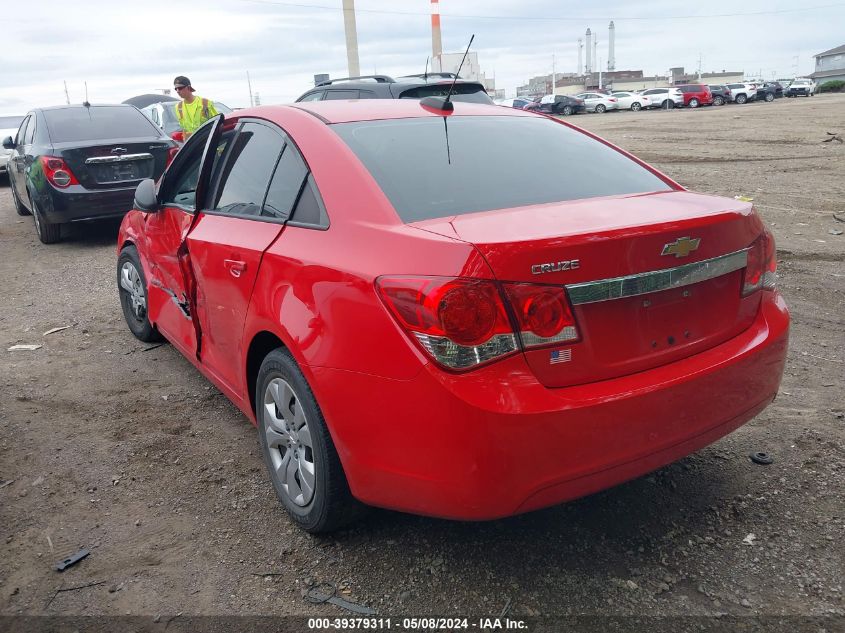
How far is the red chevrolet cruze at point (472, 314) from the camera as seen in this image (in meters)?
2.15

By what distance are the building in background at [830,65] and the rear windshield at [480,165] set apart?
89742 millimetres

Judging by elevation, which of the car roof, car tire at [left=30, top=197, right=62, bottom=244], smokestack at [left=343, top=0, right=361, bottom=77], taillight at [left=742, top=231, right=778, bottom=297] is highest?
smokestack at [left=343, top=0, right=361, bottom=77]

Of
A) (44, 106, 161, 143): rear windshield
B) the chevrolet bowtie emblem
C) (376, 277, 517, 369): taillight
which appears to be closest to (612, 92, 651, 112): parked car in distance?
(44, 106, 161, 143): rear windshield

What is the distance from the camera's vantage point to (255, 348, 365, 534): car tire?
2.60 meters

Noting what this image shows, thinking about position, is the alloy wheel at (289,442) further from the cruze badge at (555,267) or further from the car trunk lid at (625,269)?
the cruze badge at (555,267)

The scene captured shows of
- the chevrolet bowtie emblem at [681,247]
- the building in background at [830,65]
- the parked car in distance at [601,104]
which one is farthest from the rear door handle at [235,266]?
the building in background at [830,65]

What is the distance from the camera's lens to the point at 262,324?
112 inches

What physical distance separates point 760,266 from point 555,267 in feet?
3.31

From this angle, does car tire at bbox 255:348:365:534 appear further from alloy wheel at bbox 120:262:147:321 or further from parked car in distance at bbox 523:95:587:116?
parked car in distance at bbox 523:95:587:116

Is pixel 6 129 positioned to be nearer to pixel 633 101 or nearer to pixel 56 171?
pixel 56 171

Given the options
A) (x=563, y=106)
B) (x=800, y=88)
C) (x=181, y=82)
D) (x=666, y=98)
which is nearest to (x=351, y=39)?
(x=563, y=106)

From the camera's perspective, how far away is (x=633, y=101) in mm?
48188

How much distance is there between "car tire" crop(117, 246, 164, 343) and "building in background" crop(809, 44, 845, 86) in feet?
293

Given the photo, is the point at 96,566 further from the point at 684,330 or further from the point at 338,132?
the point at 684,330
